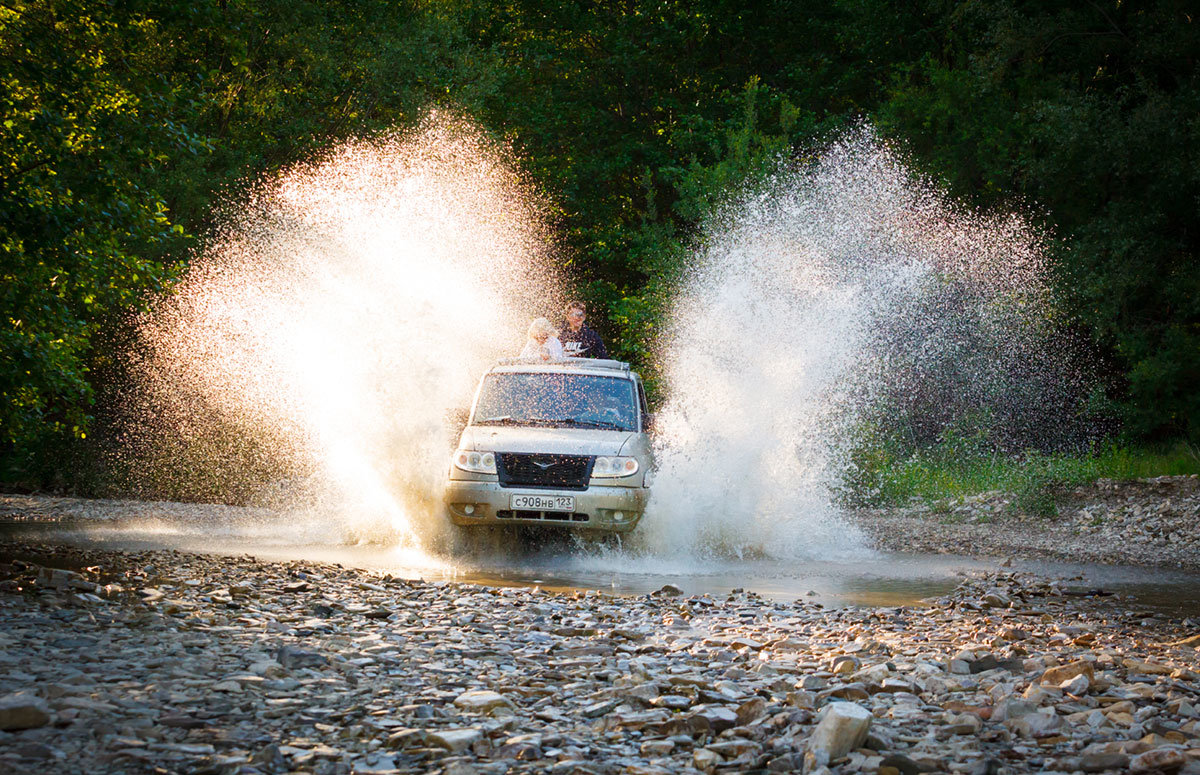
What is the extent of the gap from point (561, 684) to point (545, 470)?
6.02 m

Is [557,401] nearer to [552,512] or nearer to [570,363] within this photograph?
[570,363]

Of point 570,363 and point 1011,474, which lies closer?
point 570,363

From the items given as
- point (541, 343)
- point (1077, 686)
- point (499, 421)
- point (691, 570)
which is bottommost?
point (1077, 686)

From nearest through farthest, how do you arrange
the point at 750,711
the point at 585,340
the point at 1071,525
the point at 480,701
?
the point at 750,711 < the point at 480,701 < the point at 1071,525 < the point at 585,340

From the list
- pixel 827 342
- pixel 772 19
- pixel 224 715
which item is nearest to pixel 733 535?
pixel 827 342

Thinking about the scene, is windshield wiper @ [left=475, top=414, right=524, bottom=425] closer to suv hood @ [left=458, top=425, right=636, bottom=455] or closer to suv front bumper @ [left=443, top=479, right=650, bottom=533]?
suv hood @ [left=458, top=425, right=636, bottom=455]

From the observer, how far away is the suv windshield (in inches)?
514

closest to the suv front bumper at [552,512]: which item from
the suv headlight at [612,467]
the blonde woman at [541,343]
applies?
the suv headlight at [612,467]

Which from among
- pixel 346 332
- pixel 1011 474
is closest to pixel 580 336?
pixel 346 332

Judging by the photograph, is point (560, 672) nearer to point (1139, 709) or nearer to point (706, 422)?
point (1139, 709)

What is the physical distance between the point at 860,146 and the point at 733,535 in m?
21.9

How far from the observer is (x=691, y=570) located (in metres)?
11.8

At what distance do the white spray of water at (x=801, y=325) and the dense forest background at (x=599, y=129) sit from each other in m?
1.02

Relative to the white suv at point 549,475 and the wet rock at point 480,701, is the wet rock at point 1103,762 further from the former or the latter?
the white suv at point 549,475
